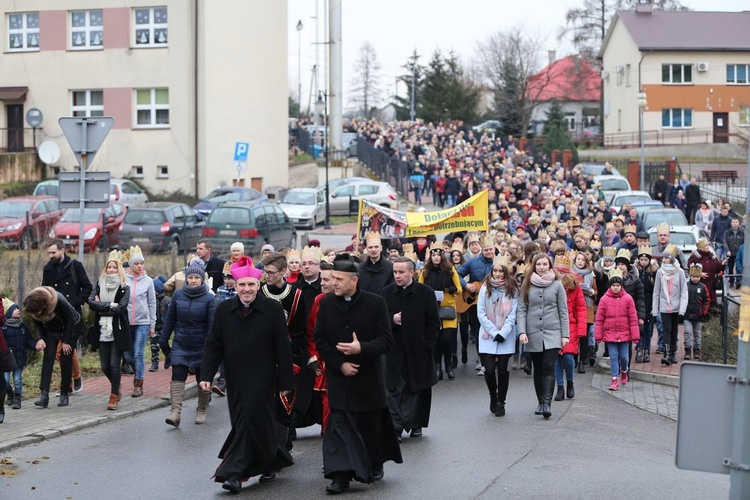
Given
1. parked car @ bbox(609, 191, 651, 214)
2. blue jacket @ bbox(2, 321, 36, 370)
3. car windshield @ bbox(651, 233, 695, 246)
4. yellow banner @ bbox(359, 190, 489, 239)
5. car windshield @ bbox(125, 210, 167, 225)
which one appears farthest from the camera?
parked car @ bbox(609, 191, 651, 214)

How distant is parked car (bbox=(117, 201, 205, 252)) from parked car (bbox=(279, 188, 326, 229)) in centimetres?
797

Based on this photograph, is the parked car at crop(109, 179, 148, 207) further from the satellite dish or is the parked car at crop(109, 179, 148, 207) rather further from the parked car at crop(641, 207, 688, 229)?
the parked car at crop(641, 207, 688, 229)

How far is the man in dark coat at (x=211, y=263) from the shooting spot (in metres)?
14.9

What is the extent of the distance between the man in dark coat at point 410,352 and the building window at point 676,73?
6539 centimetres

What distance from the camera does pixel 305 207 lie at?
131ft

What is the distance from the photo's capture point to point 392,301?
11.5m

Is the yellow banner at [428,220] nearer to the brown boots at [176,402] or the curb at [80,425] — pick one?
the curb at [80,425]

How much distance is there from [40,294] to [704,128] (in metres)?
66.1

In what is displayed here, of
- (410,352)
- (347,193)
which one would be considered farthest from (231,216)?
(410,352)

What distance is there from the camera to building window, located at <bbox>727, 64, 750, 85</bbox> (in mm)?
72938

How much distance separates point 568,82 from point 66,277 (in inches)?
3157

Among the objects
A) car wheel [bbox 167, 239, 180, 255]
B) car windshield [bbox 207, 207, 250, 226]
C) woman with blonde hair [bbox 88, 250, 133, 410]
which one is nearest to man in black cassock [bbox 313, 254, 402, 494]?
woman with blonde hair [bbox 88, 250, 133, 410]

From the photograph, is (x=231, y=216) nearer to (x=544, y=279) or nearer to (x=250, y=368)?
(x=544, y=279)

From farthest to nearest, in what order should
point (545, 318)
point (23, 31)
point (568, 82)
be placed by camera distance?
point (568, 82)
point (23, 31)
point (545, 318)
